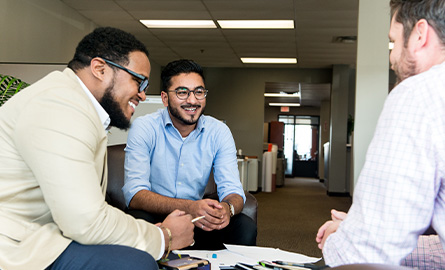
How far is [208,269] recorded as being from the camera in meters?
1.45

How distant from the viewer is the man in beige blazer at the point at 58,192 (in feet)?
3.88

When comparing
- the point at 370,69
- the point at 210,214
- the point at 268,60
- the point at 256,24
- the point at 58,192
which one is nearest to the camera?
the point at 58,192

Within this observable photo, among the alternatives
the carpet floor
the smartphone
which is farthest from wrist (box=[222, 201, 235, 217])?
the carpet floor

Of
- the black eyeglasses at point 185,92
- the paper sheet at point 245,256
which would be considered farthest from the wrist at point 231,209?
the black eyeglasses at point 185,92

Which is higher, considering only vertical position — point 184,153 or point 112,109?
point 112,109

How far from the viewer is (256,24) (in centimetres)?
714

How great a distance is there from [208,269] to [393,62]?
2.71 feet

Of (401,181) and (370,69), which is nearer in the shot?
(401,181)

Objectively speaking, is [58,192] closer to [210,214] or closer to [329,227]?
[329,227]

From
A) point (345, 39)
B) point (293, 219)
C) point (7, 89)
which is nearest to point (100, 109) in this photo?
point (7, 89)

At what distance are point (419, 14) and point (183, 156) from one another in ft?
5.37

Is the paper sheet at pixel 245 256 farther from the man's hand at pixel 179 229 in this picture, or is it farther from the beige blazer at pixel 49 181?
the beige blazer at pixel 49 181

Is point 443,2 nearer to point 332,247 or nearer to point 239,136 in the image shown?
point 332,247

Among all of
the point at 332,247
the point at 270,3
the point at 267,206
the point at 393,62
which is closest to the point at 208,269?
the point at 332,247
